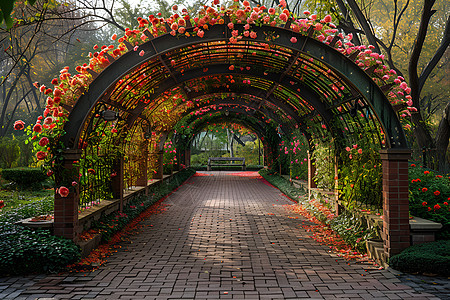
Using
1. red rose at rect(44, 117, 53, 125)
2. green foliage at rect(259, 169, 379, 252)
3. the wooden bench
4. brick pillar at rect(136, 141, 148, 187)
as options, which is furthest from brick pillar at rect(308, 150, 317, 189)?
the wooden bench

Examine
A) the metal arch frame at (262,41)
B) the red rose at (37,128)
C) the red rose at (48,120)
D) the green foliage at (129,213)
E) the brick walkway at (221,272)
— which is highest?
the metal arch frame at (262,41)

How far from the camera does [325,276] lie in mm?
4074

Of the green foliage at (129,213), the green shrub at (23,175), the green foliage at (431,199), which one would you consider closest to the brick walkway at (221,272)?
the green foliage at (129,213)

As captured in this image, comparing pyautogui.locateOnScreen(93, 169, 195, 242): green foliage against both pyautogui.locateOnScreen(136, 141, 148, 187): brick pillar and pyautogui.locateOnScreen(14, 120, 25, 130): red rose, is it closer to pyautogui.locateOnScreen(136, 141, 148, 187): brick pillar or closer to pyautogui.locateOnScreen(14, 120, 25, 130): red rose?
pyautogui.locateOnScreen(136, 141, 148, 187): brick pillar

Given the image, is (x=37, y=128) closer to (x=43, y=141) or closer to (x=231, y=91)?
(x=43, y=141)

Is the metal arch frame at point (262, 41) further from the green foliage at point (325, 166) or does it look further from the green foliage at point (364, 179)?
the green foliage at point (325, 166)

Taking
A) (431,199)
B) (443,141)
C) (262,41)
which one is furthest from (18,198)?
(443,141)

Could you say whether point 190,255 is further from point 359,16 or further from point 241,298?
point 359,16

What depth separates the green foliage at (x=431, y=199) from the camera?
4637 mm

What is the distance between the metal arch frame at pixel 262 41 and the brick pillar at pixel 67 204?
224mm

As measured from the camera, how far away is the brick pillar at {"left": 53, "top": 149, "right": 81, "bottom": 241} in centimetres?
461

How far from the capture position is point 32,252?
162 inches

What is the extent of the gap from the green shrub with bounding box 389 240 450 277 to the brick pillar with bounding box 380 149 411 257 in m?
0.17

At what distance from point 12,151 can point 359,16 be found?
1306 cm
